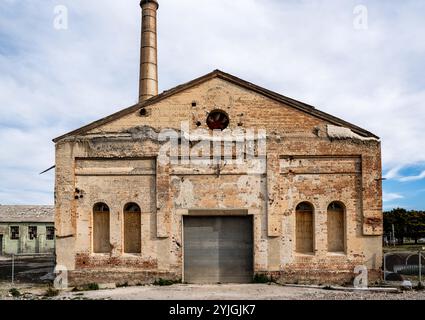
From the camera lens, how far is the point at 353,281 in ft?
40.9

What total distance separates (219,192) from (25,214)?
2537 centimetres

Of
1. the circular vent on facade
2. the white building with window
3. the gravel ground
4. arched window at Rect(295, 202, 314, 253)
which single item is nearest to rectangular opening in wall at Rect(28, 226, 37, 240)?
the white building with window

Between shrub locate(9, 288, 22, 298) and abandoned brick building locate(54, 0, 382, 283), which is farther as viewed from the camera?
abandoned brick building locate(54, 0, 382, 283)

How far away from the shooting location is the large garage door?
12.8 metres

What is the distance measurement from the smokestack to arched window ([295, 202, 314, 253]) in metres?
10.7

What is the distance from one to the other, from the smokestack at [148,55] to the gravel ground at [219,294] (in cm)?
1111

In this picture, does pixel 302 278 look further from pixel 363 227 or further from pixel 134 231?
pixel 134 231

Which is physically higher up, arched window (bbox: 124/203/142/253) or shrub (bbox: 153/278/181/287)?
arched window (bbox: 124/203/142/253)

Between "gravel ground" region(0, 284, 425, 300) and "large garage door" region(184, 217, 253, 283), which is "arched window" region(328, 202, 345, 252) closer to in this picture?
"gravel ground" region(0, 284, 425, 300)

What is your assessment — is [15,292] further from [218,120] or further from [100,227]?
[218,120]

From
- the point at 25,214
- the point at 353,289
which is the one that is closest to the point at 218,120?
the point at 353,289

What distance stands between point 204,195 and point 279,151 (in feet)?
8.96

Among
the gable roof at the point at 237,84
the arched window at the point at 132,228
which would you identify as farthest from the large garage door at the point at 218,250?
the gable roof at the point at 237,84

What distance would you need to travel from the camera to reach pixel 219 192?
12.9 meters
